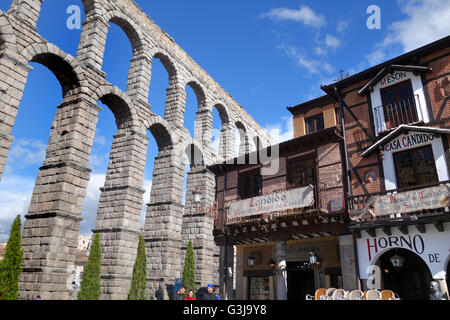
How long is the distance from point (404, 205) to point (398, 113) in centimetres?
410

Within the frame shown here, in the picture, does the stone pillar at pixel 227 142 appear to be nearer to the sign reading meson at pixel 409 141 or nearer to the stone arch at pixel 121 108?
the stone arch at pixel 121 108

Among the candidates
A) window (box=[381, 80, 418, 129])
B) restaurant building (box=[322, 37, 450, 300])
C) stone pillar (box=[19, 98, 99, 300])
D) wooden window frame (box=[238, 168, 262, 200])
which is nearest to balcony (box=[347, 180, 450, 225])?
restaurant building (box=[322, 37, 450, 300])

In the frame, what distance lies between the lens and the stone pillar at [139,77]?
19281 millimetres

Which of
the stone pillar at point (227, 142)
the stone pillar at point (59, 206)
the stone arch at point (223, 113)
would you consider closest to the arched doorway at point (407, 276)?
the stone pillar at point (59, 206)

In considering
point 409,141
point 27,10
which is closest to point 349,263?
point 409,141

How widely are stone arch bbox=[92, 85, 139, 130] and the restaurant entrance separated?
11393 mm

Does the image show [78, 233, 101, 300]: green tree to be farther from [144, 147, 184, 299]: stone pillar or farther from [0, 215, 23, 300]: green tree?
[144, 147, 184, 299]: stone pillar

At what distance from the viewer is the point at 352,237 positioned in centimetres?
1227

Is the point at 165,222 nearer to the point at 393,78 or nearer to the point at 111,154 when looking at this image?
the point at 111,154

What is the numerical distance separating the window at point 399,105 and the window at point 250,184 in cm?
641

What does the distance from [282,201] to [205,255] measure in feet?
32.6
